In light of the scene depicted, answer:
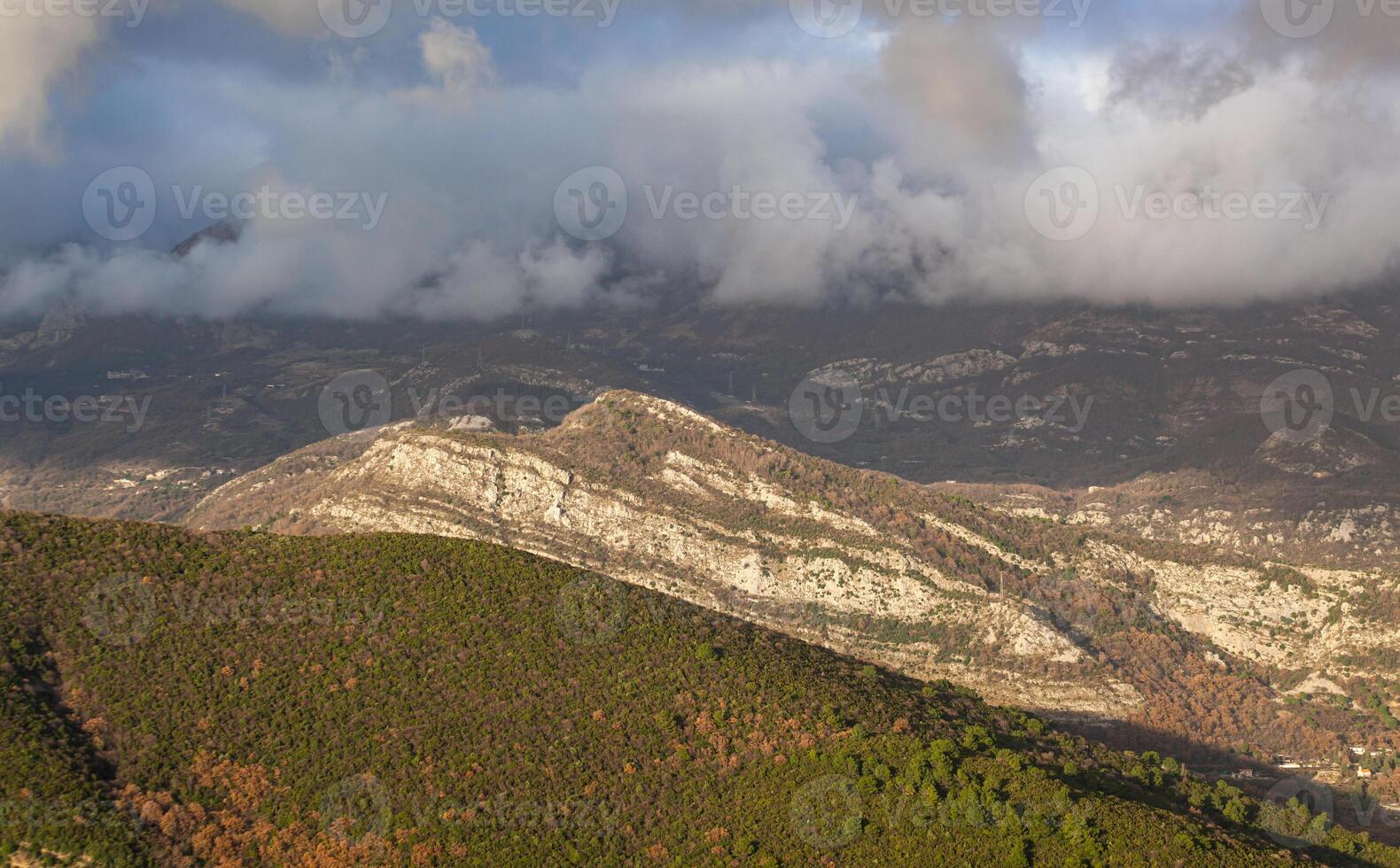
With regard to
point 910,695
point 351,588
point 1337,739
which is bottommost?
point 1337,739

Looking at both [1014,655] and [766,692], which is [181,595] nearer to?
[766,692]

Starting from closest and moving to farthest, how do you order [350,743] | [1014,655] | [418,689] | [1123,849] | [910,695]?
[1123,849] → [350,743] → [418,689] → [910,695] → [1014,655]

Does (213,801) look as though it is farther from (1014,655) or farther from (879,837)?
(1014,655)

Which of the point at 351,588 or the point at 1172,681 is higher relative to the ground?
the point at 351,588

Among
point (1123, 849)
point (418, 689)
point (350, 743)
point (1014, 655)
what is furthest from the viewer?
point (1014, 655)

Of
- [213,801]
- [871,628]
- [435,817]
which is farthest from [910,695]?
[871,628]

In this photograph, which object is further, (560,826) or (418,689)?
(418,689)

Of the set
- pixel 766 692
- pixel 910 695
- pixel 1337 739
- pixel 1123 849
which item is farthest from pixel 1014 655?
pixel 1123 849
